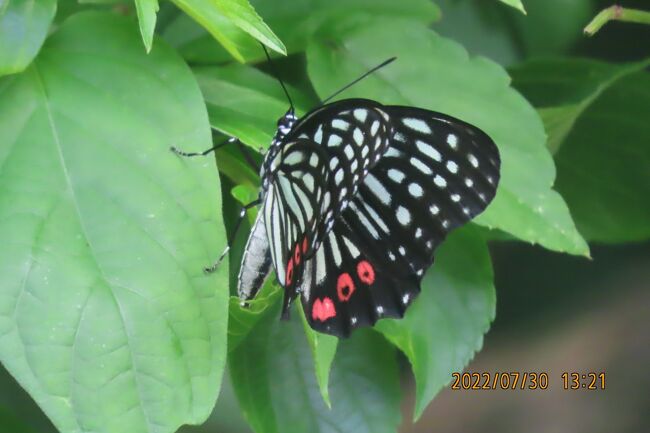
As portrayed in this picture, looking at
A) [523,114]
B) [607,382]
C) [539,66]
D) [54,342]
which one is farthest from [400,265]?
[607,382]

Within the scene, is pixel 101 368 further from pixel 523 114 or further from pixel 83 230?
pixel 523 114

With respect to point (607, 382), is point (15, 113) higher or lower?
higher

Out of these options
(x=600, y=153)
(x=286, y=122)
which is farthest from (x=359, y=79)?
(x=600, y=153)

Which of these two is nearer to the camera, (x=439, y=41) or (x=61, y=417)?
(x=61, y=417)

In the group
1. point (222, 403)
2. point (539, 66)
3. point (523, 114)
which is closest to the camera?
point (523, 114)
